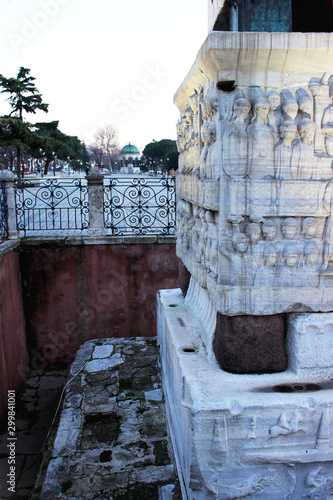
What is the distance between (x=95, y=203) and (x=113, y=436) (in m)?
4.18

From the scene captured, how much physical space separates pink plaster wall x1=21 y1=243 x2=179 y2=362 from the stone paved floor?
0.53 meters

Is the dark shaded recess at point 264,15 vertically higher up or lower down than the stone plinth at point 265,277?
higher up

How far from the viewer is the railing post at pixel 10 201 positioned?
20.4ft

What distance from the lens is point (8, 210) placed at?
6324mm

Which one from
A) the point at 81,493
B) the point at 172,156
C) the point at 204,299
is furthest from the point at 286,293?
the point at 172,156

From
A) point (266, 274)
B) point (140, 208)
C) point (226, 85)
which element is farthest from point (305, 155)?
point (140, 208)

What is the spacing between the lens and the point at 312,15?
117 inches

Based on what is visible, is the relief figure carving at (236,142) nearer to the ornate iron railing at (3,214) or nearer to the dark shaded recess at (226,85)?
the dark shaded recess at (226,85)

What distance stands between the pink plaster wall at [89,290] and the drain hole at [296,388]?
418cm

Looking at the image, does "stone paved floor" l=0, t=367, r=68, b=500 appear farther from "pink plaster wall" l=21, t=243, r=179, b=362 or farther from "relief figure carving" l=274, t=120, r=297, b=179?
"relief figure carving" l=274, t=120, r=297, b=179

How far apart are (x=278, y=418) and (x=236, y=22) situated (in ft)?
8.86

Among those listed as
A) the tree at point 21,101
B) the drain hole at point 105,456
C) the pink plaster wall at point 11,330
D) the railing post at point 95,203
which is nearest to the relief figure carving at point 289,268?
the drain hole at point 105,456

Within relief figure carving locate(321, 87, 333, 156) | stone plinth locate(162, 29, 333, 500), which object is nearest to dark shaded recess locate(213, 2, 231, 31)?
stone plinth locate(162, 29, 333, 500)

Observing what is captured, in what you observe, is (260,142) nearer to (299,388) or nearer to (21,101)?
(299,388)
